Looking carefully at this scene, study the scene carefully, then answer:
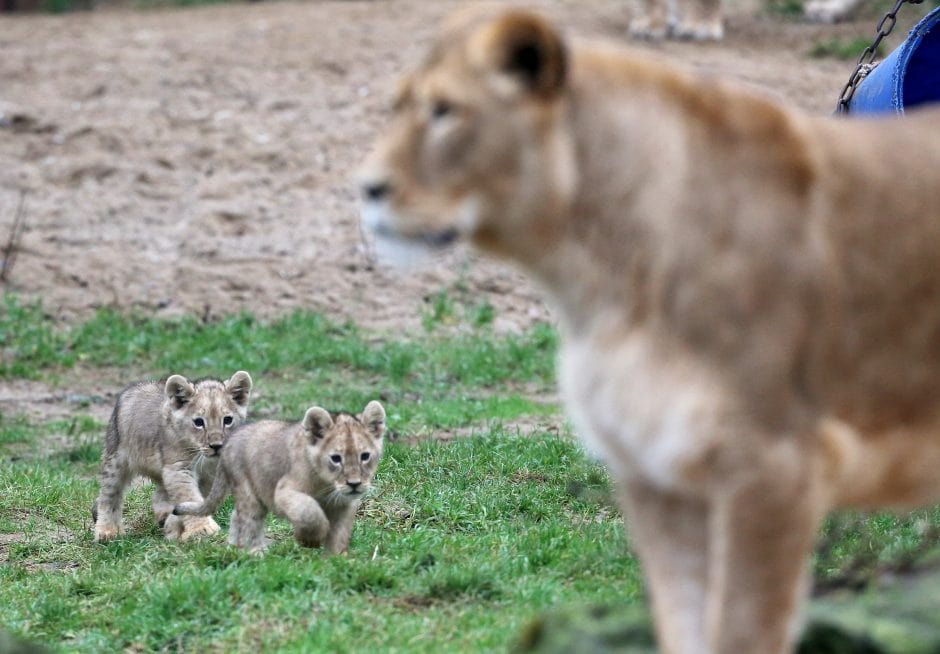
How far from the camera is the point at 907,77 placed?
7.97 meters

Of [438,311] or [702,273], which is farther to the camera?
[438,311]

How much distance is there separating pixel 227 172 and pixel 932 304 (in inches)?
435

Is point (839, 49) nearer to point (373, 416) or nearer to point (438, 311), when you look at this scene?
point (438, 311)

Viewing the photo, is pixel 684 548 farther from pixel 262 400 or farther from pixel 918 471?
pixel 262 400

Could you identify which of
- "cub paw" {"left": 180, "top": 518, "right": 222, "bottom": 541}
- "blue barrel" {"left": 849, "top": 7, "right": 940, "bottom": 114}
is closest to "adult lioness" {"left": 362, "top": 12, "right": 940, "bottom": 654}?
"blue barrel" {"left": 849, "top": 7, "right": 940, "bottom": 114}

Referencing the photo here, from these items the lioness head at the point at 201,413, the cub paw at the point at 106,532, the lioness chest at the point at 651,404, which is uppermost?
the lioness chest at the point at 651,404

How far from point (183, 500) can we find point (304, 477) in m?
0.89

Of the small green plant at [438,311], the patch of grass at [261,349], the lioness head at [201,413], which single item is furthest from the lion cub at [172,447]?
the small green plant at [438,311]

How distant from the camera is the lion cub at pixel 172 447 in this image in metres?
7.93

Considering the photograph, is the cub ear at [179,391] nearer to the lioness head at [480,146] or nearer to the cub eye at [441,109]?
the lioness head at [480,146]

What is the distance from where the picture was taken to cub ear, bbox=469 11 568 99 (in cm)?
356

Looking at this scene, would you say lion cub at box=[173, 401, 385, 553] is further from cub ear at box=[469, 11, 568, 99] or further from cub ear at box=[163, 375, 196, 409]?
cub ear at box=[469, 11, 568, 99]

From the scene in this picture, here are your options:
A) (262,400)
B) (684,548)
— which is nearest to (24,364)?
(262,400)

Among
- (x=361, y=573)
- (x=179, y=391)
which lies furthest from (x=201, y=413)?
(x=361, y=573)
